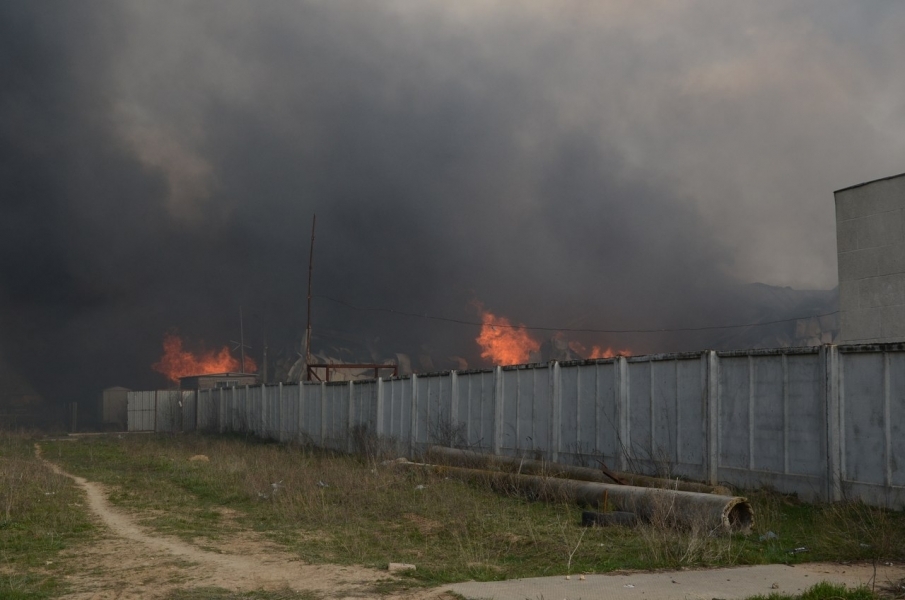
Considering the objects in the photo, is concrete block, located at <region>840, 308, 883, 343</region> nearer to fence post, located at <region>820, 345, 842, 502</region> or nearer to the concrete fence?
the concrete fence

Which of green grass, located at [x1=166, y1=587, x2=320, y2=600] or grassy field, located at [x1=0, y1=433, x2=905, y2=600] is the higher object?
green grass, located at [x1=166, y1=587, x2=320, y2=600]

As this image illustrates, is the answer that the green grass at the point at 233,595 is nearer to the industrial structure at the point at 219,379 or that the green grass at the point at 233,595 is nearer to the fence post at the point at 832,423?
the fence post at the point at 832,423

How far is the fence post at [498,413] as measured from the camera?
2066cm

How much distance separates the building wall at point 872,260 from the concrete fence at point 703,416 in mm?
6953

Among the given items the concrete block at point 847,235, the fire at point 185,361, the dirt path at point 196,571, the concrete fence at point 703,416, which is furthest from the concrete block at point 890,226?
the fire at point 185,361

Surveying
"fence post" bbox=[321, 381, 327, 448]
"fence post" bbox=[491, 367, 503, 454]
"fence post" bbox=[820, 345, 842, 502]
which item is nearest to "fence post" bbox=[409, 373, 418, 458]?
"fence post" bbox=[491, 367, 503, 454]

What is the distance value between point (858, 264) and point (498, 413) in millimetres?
10011

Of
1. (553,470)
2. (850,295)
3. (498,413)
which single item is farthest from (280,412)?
(850,295)

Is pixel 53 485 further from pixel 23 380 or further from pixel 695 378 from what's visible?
pixel 23 380

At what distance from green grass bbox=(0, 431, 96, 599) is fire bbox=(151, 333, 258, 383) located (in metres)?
70.7

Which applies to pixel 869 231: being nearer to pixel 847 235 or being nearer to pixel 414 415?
pixel 847 235

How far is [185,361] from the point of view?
8856 cm

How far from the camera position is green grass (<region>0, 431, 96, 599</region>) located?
8.58 meters

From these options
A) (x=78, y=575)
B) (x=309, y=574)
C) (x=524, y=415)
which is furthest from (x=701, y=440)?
(x=78, y=575)
